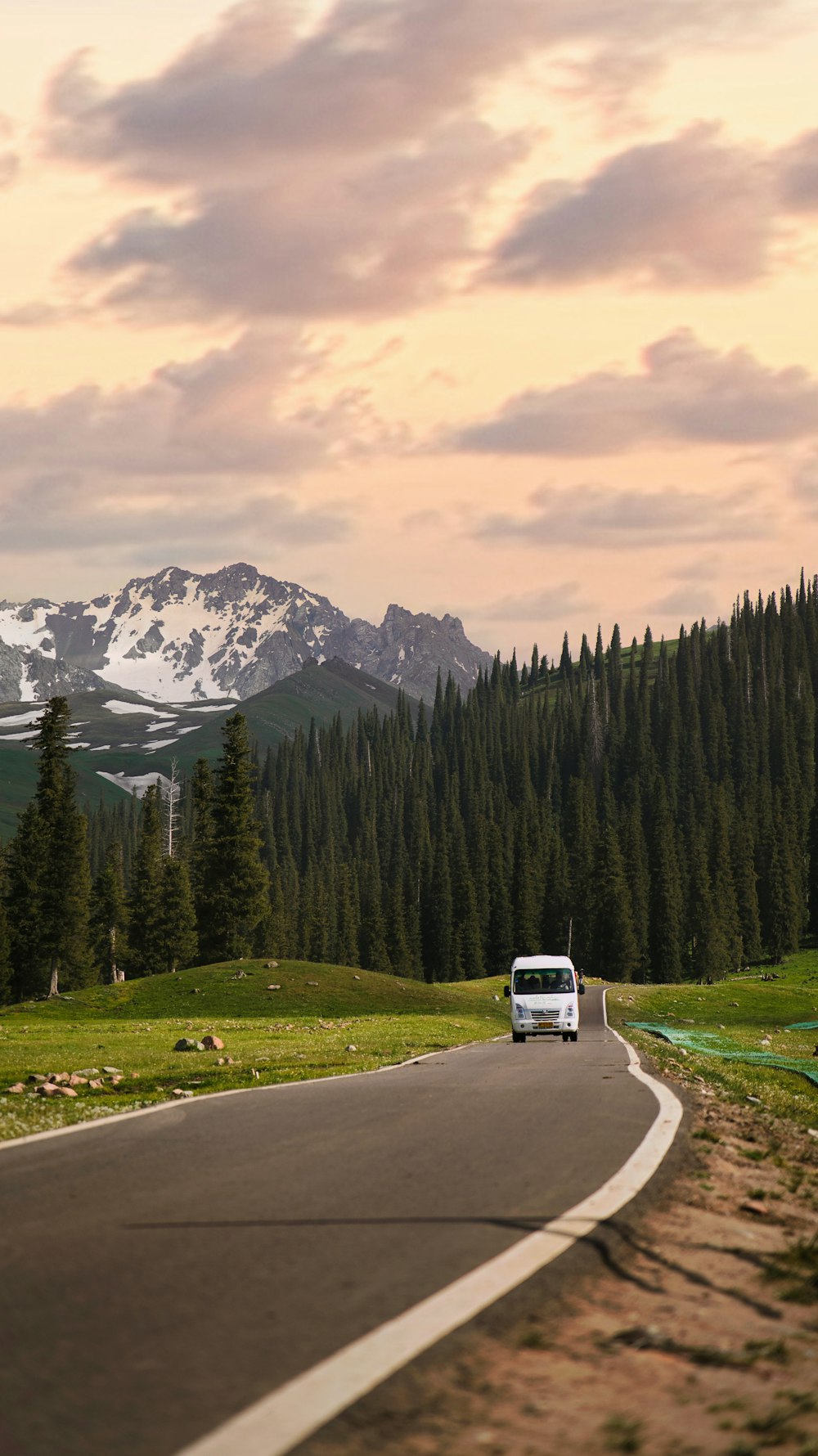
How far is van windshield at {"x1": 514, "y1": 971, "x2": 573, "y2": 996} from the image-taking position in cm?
4312

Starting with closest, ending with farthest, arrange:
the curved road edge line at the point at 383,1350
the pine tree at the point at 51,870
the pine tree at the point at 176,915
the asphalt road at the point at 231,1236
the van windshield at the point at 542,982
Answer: the curved road edge line at the point at 383,1350 < the asphalt road at the point at 231,1236 < the van windshield at the point at 542,982 < the pine tree at the point at 51,870 < the pine tree at the point at 176,915

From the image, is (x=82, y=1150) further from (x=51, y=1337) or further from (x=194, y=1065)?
(x=194, y=1065)

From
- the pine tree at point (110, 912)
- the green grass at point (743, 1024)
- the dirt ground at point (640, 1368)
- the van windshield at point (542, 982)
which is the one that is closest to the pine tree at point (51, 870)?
the pine tree at point (110, 912)

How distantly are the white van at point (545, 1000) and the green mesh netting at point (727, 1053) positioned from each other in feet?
11.5

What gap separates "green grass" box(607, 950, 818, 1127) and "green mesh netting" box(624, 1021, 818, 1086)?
360 millimetres

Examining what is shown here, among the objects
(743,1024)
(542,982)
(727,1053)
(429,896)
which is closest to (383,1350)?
(727,1053)

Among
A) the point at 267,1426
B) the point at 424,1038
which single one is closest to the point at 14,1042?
the point at 424,1038

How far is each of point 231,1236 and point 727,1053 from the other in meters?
34.4

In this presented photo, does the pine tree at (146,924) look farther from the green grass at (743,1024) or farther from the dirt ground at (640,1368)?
the dirt ground at (640,1368)

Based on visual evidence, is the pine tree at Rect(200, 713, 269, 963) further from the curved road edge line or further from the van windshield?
the curved road edge line

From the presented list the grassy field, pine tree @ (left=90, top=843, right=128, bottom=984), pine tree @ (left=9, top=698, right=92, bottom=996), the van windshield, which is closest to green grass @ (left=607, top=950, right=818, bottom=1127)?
the grassy field

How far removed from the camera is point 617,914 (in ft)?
437

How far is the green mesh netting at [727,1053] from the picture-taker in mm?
32219

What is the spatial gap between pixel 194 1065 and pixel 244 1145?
16.3 meters
